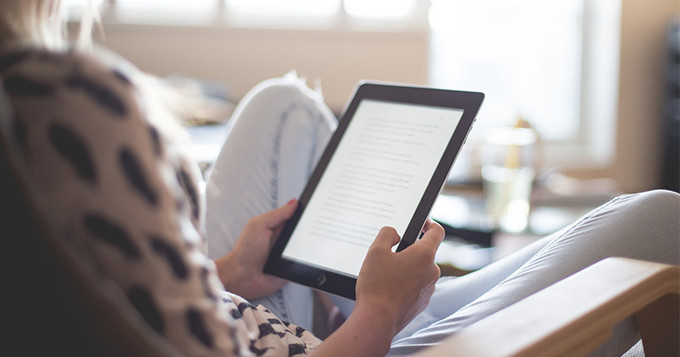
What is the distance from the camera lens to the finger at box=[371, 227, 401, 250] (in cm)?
75

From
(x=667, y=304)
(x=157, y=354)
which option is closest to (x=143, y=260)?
(x=157, y=354)

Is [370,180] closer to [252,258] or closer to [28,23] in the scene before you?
[252,258]

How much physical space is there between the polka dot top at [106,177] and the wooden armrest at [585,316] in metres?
0.21

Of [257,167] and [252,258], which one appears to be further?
[257,167]

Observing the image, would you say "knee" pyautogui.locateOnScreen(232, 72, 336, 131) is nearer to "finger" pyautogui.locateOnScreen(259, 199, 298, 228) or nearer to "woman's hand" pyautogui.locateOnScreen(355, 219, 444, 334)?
"finger" pyautogui.locateOnScreen(259, 199, 298, 228)

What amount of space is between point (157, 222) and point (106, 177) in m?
0.05

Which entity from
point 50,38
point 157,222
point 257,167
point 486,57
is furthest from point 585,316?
point 486,57

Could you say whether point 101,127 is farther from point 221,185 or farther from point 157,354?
point 221,185

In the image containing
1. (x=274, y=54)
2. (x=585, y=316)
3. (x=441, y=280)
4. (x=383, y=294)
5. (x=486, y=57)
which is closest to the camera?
(x=585, y=316)

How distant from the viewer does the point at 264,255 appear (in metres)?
1.02

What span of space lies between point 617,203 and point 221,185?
2.08 feet

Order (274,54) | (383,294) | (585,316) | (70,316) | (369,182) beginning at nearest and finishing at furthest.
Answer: (70,316) → (585,316) → (383,294) → (369,182) → (274,54)

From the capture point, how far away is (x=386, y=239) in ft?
2.49

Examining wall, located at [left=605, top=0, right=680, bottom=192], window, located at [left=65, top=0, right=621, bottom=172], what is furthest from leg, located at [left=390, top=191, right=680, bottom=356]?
wall, located at [left=605, top=0, right=680, bottom=192]
